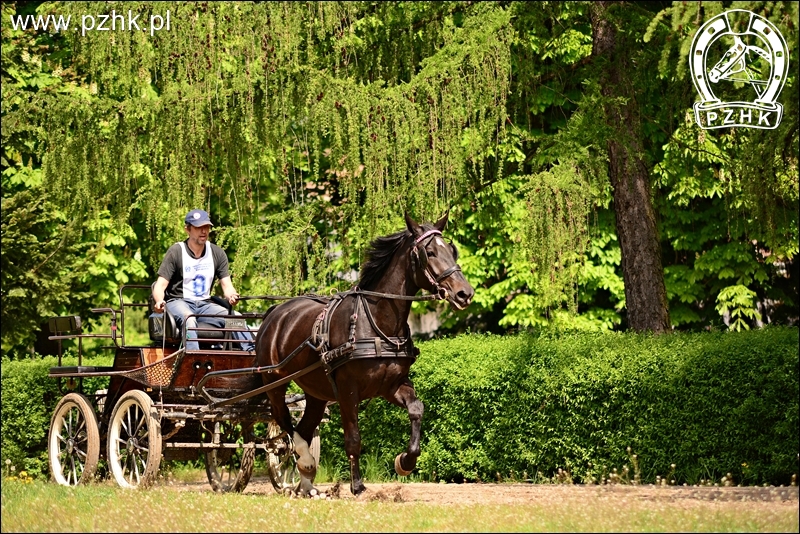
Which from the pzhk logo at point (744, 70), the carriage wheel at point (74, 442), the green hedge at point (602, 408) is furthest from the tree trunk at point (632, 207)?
the carriage wheel at point (74, 442)

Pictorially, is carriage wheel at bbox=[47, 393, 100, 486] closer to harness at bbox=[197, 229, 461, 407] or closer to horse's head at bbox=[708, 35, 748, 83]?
harness at bbox=[197, 229, 461, 407]

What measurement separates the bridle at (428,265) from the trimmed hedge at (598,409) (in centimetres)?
183

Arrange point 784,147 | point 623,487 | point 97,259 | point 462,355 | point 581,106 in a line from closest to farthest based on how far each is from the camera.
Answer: point 784,147
point 623,487
point 581,106
point 462,355
point 97,259

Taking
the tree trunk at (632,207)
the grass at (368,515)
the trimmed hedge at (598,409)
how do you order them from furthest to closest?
the tree trunk at (632,207) < the trimmed hedge at (598,409) < the grass at (368,515)

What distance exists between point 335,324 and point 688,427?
375cm

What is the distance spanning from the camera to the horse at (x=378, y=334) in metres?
9.19

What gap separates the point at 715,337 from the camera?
1103 centimetres

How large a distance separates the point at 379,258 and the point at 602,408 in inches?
125

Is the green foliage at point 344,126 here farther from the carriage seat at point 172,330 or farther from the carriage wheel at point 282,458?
the carriage wheel at point 282,458

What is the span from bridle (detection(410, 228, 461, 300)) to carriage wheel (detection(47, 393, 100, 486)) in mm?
4034

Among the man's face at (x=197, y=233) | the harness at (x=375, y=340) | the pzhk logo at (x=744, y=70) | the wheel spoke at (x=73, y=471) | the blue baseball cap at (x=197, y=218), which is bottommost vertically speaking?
the wheel spoke at (x=73, y=471)

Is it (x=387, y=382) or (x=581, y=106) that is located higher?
(x=581, y=106)

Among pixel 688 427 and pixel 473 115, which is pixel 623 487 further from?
pixel 473 115

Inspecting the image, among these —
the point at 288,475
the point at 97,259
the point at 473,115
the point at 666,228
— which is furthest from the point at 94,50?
the point at 666,228
